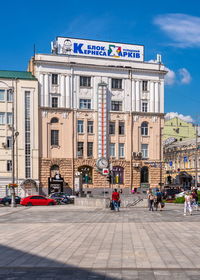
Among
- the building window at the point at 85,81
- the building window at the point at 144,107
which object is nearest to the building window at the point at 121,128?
the building window at the point at 144,107

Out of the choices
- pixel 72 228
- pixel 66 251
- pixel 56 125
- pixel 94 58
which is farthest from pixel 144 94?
pixel 66 251

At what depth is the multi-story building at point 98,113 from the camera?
201 ft

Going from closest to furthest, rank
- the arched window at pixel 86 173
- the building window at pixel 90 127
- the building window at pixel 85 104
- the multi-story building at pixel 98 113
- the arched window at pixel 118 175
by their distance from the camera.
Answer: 1. the multi-story building at pixel 98 113
2. the arched window at pixel 86 173
3. the building window at pixel 90 127
4. the building window at pixel 85 104
5. the arched window at pixel 118 175

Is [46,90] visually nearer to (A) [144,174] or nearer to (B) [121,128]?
(B) [121,128]

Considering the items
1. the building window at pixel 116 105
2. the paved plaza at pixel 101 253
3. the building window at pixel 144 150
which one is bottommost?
the paved plaza at pixel 101 253

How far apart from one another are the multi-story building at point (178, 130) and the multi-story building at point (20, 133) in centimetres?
4761

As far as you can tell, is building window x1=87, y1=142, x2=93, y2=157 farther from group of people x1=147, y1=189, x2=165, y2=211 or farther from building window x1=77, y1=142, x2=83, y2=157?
group of people x1=147, y1=189, x2=165, y2=211

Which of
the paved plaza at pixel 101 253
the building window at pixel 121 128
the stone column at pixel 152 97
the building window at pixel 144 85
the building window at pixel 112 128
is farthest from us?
the building window at pixel 144 85

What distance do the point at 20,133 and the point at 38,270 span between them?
1969 inches

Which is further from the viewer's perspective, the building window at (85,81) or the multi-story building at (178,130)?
the multi-story building at (178,130)

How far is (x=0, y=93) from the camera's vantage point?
59.3m

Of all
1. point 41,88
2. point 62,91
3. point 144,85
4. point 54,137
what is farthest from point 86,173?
point 144,85

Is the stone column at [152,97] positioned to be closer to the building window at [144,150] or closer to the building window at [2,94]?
the building window at [144,150]

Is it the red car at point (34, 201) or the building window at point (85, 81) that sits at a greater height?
the building window at point (85, 81)
